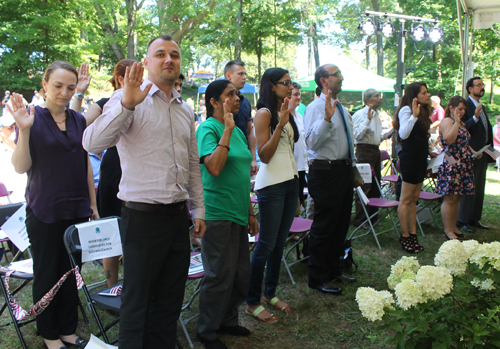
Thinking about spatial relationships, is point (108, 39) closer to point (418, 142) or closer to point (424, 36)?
point (424, 36)

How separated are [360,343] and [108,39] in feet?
54.3

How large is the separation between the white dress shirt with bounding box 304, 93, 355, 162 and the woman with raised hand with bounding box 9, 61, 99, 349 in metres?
1.78

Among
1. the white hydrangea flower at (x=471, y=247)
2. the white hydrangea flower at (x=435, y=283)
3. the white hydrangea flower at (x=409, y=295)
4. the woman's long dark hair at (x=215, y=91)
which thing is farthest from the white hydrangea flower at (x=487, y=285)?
the woman's long dark hair at (x=215, y=91)

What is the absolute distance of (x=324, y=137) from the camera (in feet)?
10.6

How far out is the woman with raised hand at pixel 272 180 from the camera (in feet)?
9.34

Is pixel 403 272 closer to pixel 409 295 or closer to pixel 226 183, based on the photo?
pixel 409 295

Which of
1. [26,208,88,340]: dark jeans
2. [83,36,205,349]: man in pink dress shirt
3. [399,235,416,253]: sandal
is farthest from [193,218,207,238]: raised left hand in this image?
[399,235,416,253]: sandal

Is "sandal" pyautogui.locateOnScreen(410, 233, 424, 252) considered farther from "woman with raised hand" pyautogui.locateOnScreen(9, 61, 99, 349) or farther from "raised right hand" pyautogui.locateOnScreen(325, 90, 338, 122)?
"woman with raised hand" pyautogui.locateOnScreen(9, 61, 99, 349)

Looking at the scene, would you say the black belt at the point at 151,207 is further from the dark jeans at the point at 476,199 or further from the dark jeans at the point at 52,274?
the dark jeans at the point at 476,199

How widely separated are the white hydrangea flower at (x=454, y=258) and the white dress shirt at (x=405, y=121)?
9.09 feet

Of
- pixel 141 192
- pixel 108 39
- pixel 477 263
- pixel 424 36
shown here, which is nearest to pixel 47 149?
pixel 141 192

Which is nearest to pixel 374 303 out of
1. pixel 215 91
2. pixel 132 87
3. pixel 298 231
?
pixel 132 87

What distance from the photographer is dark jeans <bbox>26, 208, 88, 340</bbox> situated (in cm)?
240

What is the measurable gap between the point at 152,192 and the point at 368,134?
4.21 metres
